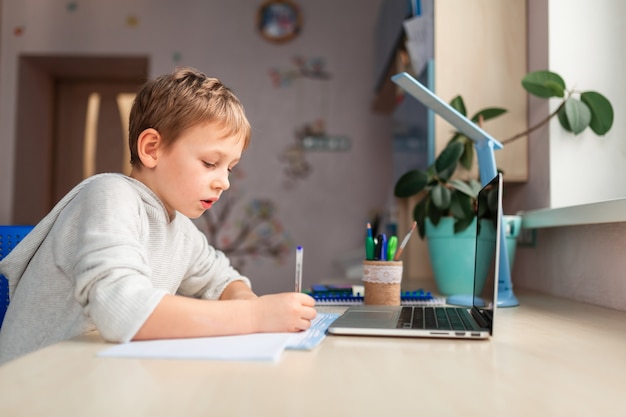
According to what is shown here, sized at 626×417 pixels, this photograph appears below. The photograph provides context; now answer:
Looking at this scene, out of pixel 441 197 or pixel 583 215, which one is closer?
pixel 583 215

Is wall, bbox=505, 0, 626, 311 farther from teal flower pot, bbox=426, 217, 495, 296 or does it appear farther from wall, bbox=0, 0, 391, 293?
wall, bbox=0, 0, 391, 293

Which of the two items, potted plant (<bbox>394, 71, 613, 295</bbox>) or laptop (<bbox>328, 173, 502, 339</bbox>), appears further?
potted plant (<bbox>394, 71, 613, 295</bbox>)

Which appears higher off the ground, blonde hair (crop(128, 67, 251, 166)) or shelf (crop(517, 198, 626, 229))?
blonde hair (crop(128, 67, 251, 166))

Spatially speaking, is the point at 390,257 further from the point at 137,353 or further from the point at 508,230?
the point at 137,353

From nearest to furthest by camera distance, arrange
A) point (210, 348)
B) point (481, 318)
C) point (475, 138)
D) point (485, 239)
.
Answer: point (210, 348), point (481, 318), point (485, 239), point (475, 138)

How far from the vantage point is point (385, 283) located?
3.60 ft

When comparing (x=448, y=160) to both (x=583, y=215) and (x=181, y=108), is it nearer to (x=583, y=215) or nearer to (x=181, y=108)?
(x=583, y=215)

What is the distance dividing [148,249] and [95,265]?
0.25m

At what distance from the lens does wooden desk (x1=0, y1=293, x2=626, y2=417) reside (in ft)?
1.42

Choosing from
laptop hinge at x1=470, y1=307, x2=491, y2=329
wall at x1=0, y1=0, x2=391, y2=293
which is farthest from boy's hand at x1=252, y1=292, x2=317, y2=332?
wall at x1=0, y1=0, x2=391, y2=293

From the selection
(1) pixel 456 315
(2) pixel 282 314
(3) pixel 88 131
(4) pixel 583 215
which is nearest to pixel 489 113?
(4) pixel 583 215

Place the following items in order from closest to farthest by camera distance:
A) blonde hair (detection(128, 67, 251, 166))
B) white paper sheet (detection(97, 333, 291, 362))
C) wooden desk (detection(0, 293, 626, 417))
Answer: wooden desk (detection(0, 293, 626, 417)) → white paper sheet (detection(97, 333, 291, 362)) → blonde hair (detection(128, 67, 251, 166))

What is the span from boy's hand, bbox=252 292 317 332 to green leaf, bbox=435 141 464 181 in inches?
32.1

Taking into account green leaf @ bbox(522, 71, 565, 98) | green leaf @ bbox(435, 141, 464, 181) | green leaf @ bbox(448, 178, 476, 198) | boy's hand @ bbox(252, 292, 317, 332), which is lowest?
boy's hand @ bbox(252, 292, 317, 332)
